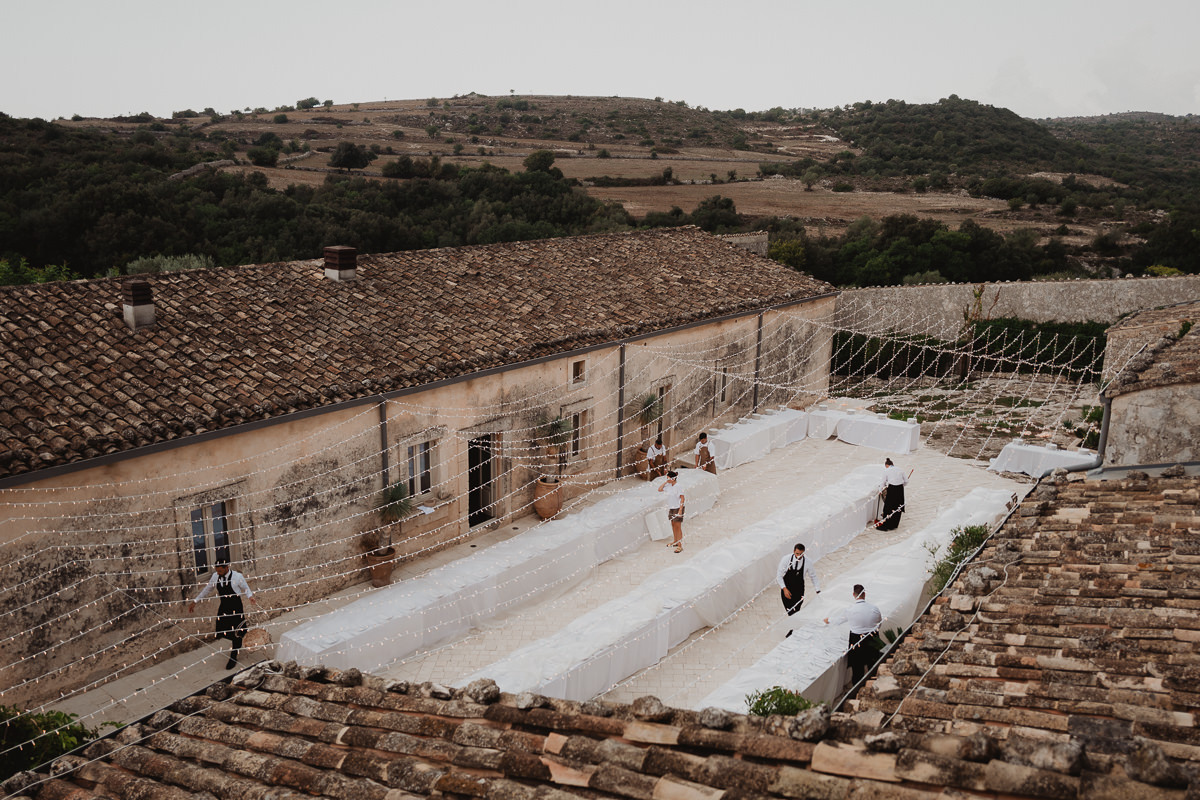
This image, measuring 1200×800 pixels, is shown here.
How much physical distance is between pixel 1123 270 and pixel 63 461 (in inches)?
1491

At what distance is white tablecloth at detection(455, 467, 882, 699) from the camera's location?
29.6ft

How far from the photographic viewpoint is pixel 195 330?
11.4 metres

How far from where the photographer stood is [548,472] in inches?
587

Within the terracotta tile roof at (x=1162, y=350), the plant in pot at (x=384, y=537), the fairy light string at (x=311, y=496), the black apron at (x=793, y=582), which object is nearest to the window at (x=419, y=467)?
the fairy light string at (x=311, y=496)

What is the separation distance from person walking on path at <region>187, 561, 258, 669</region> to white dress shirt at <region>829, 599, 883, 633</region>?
6.63 meters

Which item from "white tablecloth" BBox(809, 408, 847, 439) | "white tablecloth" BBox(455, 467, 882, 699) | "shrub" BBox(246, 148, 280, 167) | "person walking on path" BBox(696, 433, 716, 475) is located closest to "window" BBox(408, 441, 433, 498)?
"white tablecloth" BBox(455, 467, 882, 699)

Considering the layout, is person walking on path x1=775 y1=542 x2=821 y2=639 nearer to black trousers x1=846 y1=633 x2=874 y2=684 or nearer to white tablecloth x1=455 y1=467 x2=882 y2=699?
white tablecloth x1=455 y1=467 x2=882 y2=699

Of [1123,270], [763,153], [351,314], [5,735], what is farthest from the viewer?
[763,153]

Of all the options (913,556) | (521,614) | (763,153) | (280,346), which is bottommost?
(521,614)

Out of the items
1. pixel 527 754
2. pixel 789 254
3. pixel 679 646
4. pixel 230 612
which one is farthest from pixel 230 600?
pixel 789 254

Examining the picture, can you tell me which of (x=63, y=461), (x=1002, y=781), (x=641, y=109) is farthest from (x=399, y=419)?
(x=641, y=109)

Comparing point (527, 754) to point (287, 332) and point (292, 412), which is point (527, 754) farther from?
point (287, 332)

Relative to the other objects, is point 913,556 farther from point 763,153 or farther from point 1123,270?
point 763,153

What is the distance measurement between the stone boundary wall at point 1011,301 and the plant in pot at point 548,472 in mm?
12517
